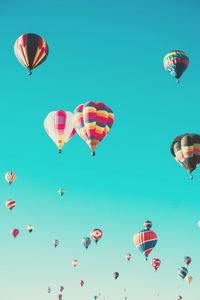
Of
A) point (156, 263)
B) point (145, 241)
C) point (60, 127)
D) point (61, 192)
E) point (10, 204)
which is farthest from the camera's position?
point (61, 192)

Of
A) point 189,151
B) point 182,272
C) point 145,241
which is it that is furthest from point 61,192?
point 189,151

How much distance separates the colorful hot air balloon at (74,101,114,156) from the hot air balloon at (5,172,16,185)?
17098 mm

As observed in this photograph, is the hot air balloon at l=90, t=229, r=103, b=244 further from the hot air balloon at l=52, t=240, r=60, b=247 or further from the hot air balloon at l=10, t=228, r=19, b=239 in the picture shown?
the hot air balloon at l=10, t=228, r=19, b=239

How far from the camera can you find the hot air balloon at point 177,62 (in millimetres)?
31609

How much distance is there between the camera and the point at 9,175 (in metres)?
44.0

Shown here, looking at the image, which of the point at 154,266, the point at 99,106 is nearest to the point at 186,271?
the point at 154,266

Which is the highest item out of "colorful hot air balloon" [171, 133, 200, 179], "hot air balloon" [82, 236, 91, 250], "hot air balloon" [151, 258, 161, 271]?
"colorful hot air balloon" [171, 133, 200, 179]

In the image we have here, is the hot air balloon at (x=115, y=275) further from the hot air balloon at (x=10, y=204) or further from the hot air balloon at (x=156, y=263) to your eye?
the hot air balloon at (x=10, y=204)

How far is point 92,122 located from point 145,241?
559 inches

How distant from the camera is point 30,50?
28109 mm

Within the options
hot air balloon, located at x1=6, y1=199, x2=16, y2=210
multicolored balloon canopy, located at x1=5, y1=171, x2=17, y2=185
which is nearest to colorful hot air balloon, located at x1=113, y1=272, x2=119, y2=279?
hot air balloon, located at x1=6, y1=199, x2=16, y2=210

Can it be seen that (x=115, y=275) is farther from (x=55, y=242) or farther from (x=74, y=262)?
(x=55, y=242)

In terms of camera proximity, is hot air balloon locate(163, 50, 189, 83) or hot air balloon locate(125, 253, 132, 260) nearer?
hot air balloon locate(163, 50, 189, 83)

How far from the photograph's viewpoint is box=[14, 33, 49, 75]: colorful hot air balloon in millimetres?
28094
